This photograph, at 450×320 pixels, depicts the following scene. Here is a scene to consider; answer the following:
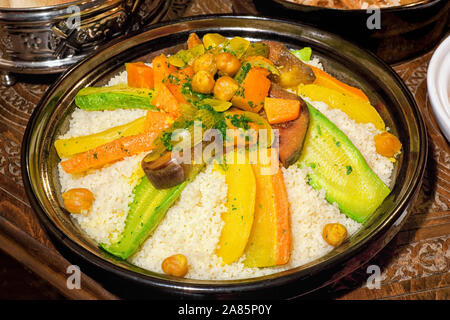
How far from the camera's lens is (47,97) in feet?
7.39

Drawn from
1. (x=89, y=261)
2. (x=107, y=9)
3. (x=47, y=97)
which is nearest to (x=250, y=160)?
(x=89, y=261)

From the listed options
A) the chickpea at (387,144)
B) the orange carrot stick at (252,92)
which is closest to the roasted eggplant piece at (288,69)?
the orange carrot stick at (252,92)

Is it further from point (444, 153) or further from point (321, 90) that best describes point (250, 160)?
point (444, 153)

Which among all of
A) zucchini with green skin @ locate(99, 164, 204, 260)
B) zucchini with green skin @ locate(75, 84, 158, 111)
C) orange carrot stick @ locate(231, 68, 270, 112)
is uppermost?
zucchini with green skin @ locate(75, 84, 158, 111)

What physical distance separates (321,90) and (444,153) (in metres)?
0.76

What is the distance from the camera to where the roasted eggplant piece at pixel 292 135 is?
6.49 ft

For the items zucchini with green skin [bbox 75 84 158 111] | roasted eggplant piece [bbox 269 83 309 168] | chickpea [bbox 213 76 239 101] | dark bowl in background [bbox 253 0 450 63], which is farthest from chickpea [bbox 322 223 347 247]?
dark bowl in background [bbox 253 0 450 63]

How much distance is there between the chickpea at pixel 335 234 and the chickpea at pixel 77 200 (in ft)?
3.24

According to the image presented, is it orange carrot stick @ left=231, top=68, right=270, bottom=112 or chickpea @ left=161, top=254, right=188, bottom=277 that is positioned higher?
orange carrot stick @ left=231, top=68, right=270, bottom=112

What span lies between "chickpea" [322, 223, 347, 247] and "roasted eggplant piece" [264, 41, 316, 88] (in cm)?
75

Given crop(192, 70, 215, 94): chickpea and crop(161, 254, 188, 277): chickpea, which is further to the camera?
crop(192, 70, 215, 94): chickpea

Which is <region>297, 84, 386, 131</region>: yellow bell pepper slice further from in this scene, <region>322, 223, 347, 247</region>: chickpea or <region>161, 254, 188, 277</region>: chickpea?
<region>161, 254, 188, 277</region>: chickpea

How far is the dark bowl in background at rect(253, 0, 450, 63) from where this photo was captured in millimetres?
2598

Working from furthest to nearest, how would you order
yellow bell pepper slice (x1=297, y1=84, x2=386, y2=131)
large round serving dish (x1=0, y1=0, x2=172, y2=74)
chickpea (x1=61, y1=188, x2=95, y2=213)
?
large round serving dish (x1=0, y1=0, x2=172, y2=74) → yellow bell pepper slice (x1=297, y1=84, x2=386, y2=131) → chickpea (x1=61, y1=188, x2=95, y2=213)
